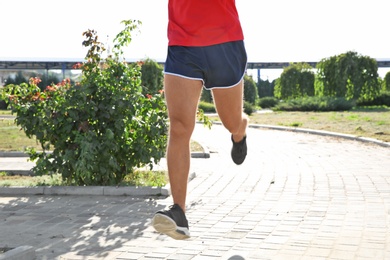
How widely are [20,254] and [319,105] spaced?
30.8 metres

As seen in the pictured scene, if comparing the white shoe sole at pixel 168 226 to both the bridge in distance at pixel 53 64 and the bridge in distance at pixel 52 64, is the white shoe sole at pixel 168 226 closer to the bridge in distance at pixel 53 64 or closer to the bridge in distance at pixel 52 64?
the bridge in distance at pixel 53 64

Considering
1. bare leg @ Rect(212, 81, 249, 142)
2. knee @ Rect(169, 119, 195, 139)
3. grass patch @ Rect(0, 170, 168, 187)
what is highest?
bare leg @ Rect(212, 81, 249, 142)

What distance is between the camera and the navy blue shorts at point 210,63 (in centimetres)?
368

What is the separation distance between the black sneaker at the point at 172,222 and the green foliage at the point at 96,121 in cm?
367

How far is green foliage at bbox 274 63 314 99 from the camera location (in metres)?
44.3

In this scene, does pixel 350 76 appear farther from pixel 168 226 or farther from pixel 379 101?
pixel 168 226

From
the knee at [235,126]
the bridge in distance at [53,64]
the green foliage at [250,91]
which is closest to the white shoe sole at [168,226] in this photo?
the knee at [235,126]

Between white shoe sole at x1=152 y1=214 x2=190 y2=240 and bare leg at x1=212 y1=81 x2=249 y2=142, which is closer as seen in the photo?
white shoe sole at x1=152 y1=214 x2=190 y2=240

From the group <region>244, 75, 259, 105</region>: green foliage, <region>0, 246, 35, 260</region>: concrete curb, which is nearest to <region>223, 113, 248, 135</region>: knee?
<region>0, 246, 35, 260</region>: concrete curb

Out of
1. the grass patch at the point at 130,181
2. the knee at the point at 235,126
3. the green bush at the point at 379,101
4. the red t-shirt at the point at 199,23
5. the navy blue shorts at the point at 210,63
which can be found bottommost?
the green bush at the point at 379,101

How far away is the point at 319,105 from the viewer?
1330 inches

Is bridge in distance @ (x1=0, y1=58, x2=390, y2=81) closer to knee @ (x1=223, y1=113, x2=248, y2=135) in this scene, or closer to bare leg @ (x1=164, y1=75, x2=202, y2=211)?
knee @ (x1=223, y1=113, x2=248, y2=135)

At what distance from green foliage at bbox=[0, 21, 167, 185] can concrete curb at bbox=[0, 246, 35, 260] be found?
2.99m

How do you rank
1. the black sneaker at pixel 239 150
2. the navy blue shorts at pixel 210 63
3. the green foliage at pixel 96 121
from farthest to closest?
the green foliage at pixel 96 121
the black sneaker at pixel 239 150
the navy blue shorts at pixel 210 63
